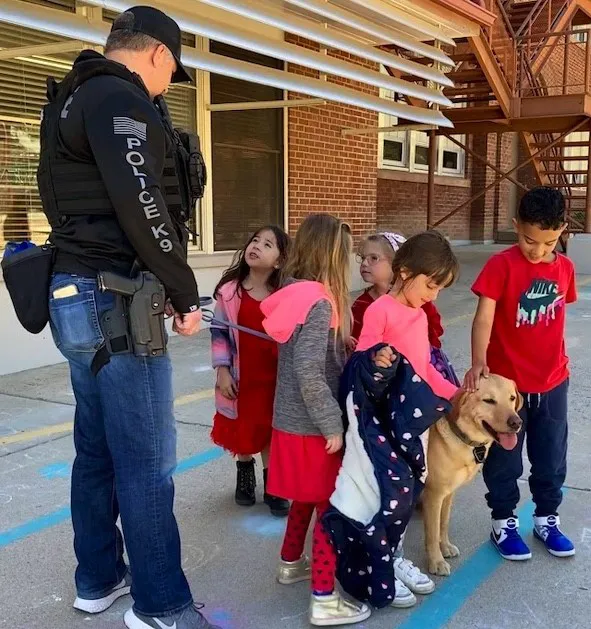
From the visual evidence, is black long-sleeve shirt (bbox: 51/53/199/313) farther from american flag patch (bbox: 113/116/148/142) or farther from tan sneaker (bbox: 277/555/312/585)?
tan sneaker (bbox: 277/555/312/585)

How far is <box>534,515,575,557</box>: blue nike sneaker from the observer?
3.05 m

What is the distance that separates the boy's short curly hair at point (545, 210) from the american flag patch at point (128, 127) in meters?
1.62

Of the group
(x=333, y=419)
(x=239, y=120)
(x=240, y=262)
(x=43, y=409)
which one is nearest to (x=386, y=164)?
(x=239, y=120)

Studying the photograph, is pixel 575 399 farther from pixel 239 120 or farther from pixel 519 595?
pixel 239 120

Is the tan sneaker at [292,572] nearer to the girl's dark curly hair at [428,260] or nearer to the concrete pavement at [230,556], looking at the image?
the concrete pavement at [230,556]

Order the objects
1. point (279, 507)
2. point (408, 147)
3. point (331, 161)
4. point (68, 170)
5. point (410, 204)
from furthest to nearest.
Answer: point (410, 204) < point (408, 147) < point (331, 161) < point (279, 507) < point (68, 170)

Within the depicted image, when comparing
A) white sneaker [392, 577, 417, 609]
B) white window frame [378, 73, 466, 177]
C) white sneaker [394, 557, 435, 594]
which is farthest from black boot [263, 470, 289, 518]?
white window frame [378, 73, 466, 177]

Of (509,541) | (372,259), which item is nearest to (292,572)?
(509,541)

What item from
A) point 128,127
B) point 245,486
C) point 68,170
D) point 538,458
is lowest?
point 245,486

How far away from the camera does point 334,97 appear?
6859 mm

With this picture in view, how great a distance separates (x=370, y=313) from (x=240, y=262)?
Result: 0.98 metres

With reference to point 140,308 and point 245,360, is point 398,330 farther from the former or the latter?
point 245,360

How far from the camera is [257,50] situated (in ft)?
18.5

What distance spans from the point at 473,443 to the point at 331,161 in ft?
23.7
